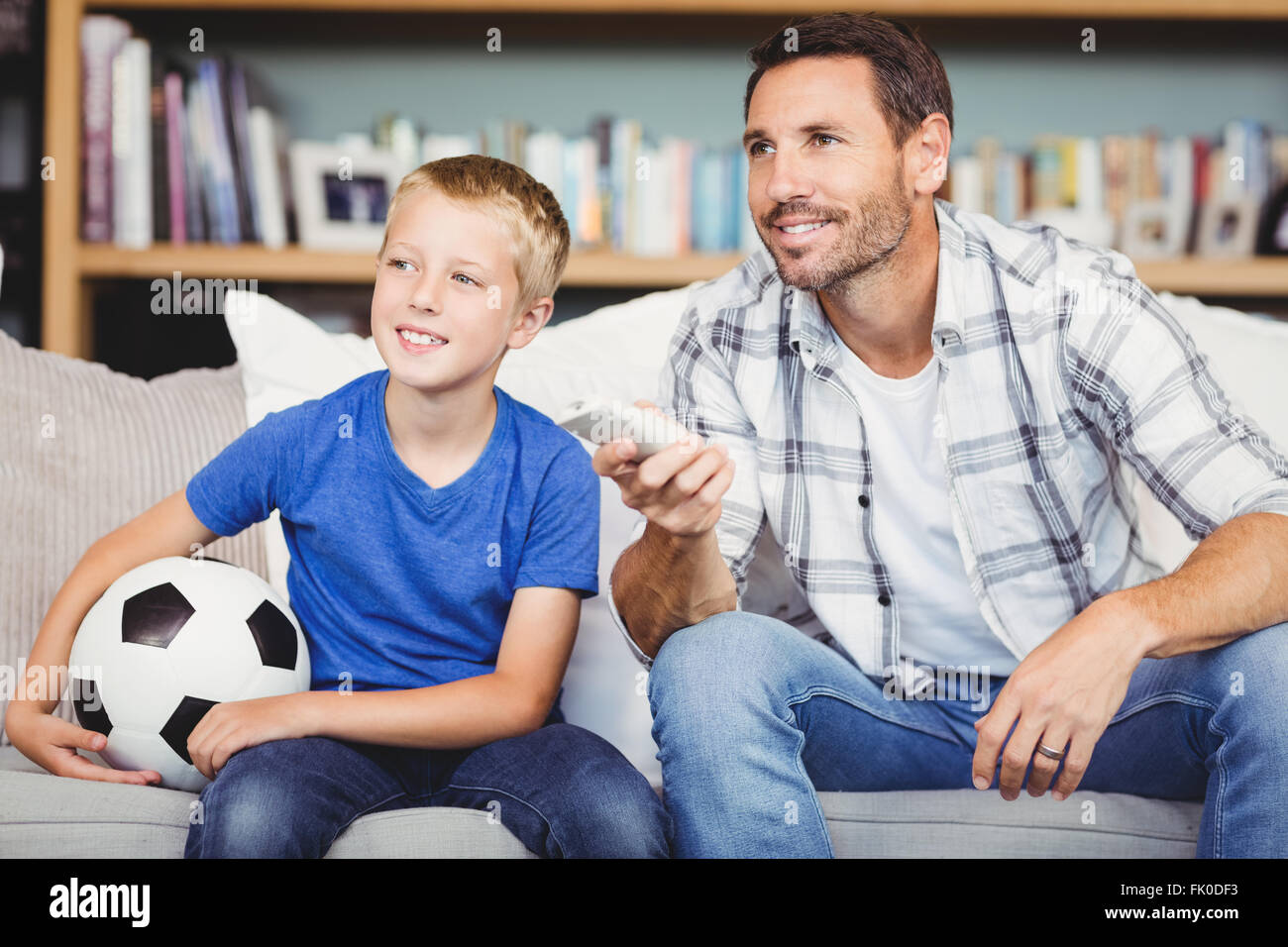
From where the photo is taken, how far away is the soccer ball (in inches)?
37.2

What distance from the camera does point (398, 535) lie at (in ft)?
3.42

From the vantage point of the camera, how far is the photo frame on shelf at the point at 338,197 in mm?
1983

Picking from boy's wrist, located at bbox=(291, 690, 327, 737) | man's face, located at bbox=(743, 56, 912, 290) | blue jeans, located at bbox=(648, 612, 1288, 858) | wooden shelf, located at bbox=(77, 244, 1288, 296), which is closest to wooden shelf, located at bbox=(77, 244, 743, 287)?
wooden shelf, located at bbox=(77, 244, 1288, 296)

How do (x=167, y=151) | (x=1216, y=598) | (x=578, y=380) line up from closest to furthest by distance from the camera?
1. (x=1216, y=598)
2. (x=578, y=380)
3. (x=167, y=151)

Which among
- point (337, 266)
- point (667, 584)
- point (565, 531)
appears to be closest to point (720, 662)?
point (667, 584)

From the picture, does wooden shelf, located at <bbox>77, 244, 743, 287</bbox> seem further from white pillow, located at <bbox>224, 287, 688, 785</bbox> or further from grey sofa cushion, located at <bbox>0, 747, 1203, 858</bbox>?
grey sofa cushion, located at <bbox>0, 747, 1203, 858</bbox>

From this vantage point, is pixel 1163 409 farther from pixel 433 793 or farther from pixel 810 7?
pixel 810 7

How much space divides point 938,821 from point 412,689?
48cm

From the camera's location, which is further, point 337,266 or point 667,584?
point 337,266

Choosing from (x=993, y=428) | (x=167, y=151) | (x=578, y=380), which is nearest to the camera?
(x=993, y=428)

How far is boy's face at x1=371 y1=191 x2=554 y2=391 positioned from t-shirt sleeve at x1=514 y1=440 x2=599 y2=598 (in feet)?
0.41

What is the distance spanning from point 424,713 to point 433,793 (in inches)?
3.7

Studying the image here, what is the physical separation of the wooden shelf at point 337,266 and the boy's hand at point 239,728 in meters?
1.16
